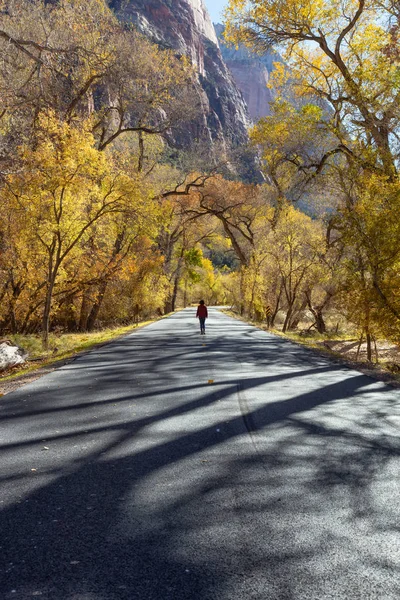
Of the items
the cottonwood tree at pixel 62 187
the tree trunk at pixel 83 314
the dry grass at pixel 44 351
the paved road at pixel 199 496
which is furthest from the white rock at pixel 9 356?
the tree trunk at pixel 83 314

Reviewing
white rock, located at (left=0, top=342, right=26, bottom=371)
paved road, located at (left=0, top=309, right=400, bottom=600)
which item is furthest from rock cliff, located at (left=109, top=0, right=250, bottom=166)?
paved road, located at (left=0, top=309, right=400, bottom=600)

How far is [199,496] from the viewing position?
3.53 meters

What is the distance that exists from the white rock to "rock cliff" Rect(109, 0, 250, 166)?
114m

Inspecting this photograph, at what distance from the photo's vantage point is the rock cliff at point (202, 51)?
437 feet

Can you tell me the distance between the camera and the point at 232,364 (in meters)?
11.1

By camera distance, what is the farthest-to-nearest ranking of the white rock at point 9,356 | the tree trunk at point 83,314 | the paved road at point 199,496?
1. the tree trunk at point 83,314
2. the white rock at point 9,356
3. the paved road at point 199,496

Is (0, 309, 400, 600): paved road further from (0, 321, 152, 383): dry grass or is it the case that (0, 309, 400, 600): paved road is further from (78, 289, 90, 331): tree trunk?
(78, 289, 90, 331): tree trunk

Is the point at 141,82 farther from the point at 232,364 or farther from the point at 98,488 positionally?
the point at 98,488

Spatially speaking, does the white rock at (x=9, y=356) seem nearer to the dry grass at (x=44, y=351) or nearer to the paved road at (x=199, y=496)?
the dry grass at (x=44, y=351)

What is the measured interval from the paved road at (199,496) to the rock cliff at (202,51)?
120m

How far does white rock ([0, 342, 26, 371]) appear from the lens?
1199cm

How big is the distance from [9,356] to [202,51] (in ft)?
608

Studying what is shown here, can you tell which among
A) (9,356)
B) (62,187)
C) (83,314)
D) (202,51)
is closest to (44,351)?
(9,356)

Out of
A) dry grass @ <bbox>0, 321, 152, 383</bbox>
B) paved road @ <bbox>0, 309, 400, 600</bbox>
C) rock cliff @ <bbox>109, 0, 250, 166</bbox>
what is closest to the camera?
paved road @ <bbox>0, 309, 400, 600</bbox>
